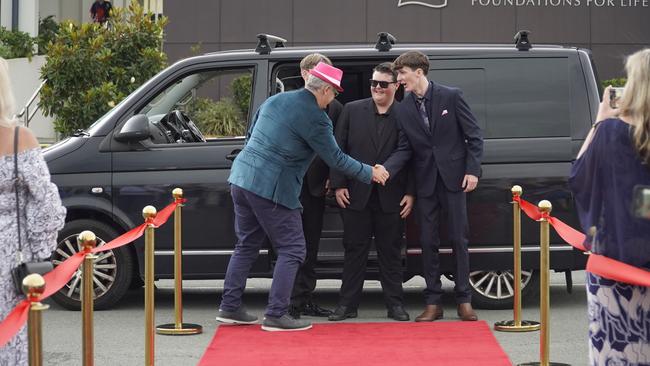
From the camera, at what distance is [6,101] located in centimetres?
543

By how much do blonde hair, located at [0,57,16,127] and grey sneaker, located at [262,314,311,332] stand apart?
12.6 feet

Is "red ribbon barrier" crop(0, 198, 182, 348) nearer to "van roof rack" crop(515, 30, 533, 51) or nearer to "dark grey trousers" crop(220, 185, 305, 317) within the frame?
"dark grey trousers" crop(220, 185, 305, 317)

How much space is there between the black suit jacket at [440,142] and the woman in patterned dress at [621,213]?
399 cm

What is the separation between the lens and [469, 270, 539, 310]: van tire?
389 inches

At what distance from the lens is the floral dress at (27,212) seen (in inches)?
218

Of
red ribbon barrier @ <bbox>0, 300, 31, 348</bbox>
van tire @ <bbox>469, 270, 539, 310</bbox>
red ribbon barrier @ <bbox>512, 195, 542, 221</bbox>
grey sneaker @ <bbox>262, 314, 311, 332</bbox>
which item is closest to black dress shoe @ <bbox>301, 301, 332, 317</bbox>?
grey sneaker @ <bbox>262, 314, 311, 332</bbox>

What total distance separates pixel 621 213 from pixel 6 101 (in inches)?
107

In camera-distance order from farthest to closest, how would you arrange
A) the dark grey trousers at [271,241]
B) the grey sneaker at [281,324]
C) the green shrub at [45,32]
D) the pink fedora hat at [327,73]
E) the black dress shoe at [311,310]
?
the green shrub at [45,32] < the black dress shoe at [311,310] < the grey sneaker at [281,324] < the dark grey trousers at [271,241] < the pink fedora hat at [327,73]

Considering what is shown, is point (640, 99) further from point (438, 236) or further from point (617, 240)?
point (438, 236)

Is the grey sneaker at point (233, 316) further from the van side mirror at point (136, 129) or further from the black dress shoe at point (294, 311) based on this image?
the van side mirror at point (136, 129)

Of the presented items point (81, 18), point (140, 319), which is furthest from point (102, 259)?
point (81, 18)

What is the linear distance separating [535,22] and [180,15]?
8135 millimetres

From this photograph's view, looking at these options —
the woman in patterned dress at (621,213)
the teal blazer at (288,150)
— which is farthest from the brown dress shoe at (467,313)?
the woman in patterned dress at (621,213)

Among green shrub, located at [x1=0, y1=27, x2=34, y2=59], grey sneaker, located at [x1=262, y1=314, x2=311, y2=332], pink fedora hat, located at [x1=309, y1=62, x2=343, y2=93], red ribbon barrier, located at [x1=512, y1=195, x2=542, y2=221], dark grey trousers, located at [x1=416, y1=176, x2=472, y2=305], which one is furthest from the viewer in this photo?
green shrub, located at [x1=0, y1=27, x2=34, y2=59]
